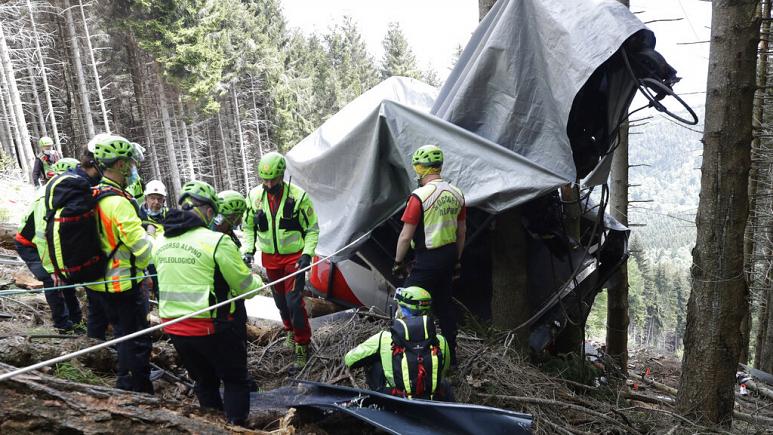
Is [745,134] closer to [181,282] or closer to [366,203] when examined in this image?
[366,203]

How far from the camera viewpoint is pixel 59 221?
10.4 feet

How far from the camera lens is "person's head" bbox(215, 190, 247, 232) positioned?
3.57 meters

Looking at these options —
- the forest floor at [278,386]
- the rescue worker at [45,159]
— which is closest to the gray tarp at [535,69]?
the forest floor at [278,386]

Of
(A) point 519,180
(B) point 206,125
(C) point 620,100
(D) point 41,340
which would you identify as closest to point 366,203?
(A) point 519,180

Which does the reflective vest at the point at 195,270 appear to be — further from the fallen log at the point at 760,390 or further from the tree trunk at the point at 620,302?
the fallen log at the point at 760,390

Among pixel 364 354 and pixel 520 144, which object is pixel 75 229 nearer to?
pixel 364 354

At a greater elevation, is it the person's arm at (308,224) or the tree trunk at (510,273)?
the person's arm at (308,224)

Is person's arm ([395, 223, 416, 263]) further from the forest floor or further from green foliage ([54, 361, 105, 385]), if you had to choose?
green foliage ([54, 361, 105, 385])

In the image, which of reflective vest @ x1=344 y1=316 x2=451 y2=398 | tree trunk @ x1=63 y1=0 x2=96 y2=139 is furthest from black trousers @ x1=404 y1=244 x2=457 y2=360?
tree trunk @ x1=63 y1=0 x2=96 y2=139

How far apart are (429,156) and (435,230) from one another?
1.96 feet

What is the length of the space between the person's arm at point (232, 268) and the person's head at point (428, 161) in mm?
1619

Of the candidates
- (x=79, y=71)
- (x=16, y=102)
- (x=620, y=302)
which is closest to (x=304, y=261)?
(x=620, y=302)

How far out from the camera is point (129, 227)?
321 cm

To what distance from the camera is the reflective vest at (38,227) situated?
3.94m
